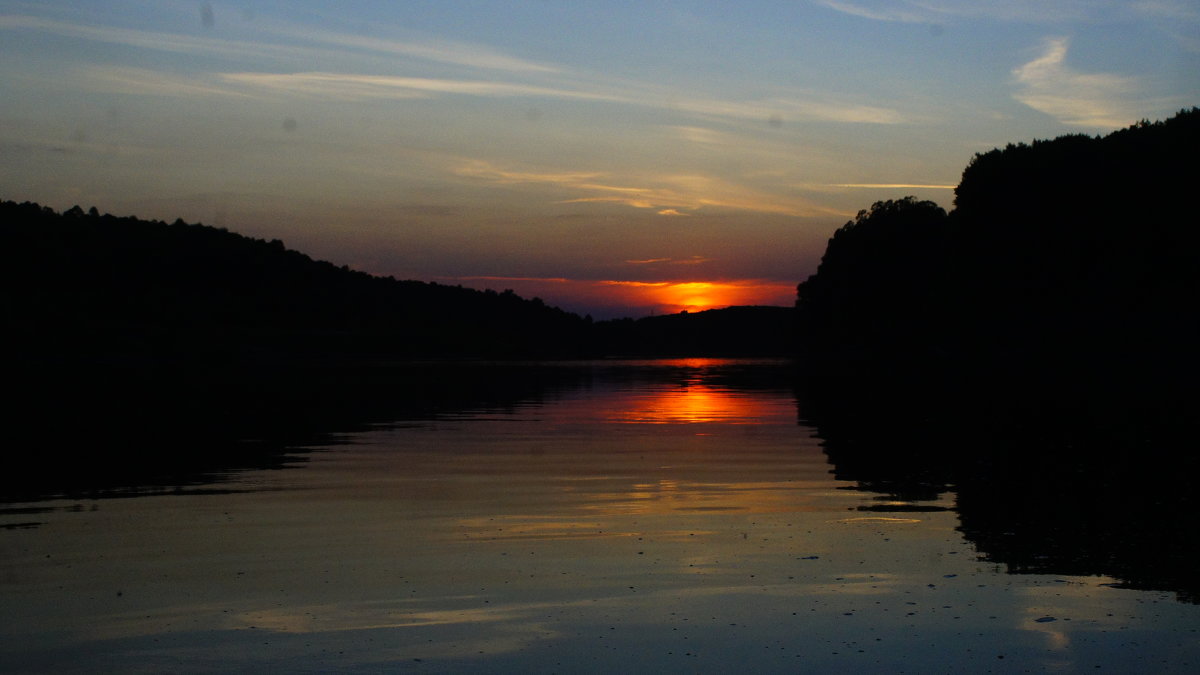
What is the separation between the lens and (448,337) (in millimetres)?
189375

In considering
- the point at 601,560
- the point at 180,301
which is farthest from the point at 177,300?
the point at 601,560

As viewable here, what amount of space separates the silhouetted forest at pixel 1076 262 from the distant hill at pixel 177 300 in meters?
73.8

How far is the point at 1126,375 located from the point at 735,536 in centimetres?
5033

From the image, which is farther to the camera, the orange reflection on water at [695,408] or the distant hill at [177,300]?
the distant hill at [177,300]

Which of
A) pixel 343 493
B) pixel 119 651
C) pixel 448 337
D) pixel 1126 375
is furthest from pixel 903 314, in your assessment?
pixel 119 651

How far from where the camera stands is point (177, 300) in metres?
153

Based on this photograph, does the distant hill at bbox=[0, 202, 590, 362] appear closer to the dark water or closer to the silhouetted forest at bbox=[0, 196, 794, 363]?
the silhouetted forest at bbox=[0, 196, 794, 363]

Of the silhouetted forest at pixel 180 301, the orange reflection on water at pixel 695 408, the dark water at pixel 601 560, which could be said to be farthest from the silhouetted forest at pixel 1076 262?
the silhouetted forest at pixel 180 301

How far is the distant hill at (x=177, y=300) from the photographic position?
12638cm

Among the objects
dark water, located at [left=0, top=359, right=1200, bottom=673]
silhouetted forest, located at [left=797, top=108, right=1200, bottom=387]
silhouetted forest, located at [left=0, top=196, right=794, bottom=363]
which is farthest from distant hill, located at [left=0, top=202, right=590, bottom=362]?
dark water, located at [left=0, top=359, right=1200, bottom=673]

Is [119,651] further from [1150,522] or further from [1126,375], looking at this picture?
[1126,375]

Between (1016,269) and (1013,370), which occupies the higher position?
(1016,269)

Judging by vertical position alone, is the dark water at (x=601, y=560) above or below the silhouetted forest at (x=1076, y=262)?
below

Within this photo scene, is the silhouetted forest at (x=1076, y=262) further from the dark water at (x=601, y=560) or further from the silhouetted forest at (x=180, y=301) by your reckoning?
the silhouetted forest at (x=180, y=301)
